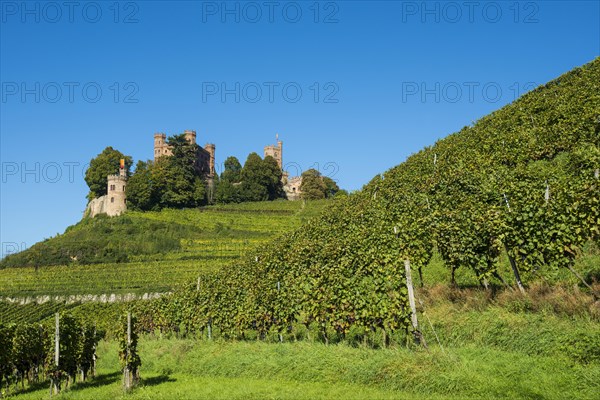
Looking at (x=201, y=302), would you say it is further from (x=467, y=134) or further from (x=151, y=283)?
(x=151, y=283)

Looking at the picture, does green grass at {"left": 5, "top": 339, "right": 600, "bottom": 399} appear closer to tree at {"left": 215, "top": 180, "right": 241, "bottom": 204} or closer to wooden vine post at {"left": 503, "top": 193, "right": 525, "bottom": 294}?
wooden vine post at {"left": 503, "top": 193, "right": 525, "bottom": 294}

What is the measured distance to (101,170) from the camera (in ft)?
323

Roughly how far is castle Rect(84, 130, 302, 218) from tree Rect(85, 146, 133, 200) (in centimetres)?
176

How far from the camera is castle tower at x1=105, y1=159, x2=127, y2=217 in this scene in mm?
87500

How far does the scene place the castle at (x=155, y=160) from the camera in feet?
290

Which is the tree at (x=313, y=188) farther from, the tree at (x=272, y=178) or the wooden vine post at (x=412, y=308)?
the wooden vine post at (x=412, y=308)

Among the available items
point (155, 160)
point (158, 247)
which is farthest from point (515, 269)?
point (155, 160)

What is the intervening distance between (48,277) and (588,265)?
58.3 m

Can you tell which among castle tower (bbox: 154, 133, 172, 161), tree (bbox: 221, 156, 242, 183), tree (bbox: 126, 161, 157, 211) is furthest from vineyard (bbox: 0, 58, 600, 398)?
castle tower (bbox: 154, 133, 172, 161)

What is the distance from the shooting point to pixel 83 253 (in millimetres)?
64062

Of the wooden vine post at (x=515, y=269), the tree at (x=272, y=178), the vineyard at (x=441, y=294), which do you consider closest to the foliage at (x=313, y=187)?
the tree at (x=272, y=178)

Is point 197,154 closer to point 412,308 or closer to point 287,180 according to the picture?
point 287,180

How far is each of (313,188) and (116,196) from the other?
3836 centimetres

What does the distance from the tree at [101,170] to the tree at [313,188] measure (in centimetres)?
3879
